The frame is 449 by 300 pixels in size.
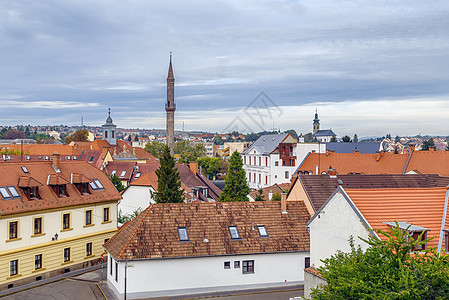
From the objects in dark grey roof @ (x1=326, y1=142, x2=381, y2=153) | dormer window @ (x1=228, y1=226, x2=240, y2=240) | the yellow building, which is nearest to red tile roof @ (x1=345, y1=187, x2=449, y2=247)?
dormer window @ (x1=228, y1=226, x2=240, y2=240)

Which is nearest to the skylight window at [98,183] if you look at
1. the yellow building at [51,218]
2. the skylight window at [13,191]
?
the yellow building at [51,218]

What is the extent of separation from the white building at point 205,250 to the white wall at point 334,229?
223 inches

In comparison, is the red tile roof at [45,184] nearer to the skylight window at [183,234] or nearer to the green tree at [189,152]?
the skylight window at [183,234]

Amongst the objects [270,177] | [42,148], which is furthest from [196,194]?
[42,148]

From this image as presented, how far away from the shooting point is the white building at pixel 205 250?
88.9 ft

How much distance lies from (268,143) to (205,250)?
61623 mm

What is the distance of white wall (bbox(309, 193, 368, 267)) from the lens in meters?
20.8

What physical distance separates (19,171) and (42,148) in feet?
297

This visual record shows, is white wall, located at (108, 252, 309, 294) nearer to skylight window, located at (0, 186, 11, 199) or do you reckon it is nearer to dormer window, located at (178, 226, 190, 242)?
dormer window, located at (178, 226, 190, 242)

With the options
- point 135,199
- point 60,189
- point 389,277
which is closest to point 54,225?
point 60,189

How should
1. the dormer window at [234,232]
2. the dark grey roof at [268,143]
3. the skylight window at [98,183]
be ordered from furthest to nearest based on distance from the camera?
1. the dark grey roof at [268,143]
2. the skylight window at [98,183]
3. the dormer window at [234,232]

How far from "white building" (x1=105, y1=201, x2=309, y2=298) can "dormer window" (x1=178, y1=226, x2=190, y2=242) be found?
0.20ft

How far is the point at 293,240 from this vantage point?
30.1 meters

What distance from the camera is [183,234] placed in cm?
2867
